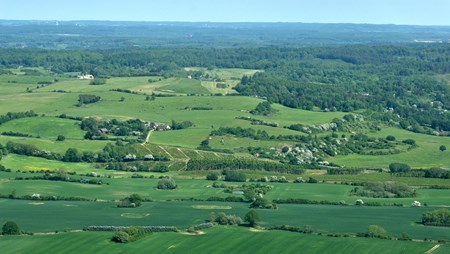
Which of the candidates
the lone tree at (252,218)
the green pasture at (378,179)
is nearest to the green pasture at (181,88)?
the green pasture at (378,179)

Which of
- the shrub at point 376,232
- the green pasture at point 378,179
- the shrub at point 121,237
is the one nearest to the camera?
the shrub at point 121,237

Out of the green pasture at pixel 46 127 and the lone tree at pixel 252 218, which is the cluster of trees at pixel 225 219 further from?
the green pasture at pixel 46 127

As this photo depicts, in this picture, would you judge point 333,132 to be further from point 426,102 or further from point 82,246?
point 82,246

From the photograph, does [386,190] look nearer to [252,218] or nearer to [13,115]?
[252,218]

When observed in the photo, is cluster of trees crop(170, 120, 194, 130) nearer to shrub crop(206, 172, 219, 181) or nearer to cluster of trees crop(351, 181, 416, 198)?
shrub crop(206, 172, 219, 181)

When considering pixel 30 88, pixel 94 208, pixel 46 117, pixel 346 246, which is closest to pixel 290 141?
pixel 46 117

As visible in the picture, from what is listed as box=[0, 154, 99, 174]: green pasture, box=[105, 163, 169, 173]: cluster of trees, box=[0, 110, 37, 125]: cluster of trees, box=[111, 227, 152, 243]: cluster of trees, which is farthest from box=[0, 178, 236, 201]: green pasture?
box=[0, 110, 37, 125]: cluster of trees
